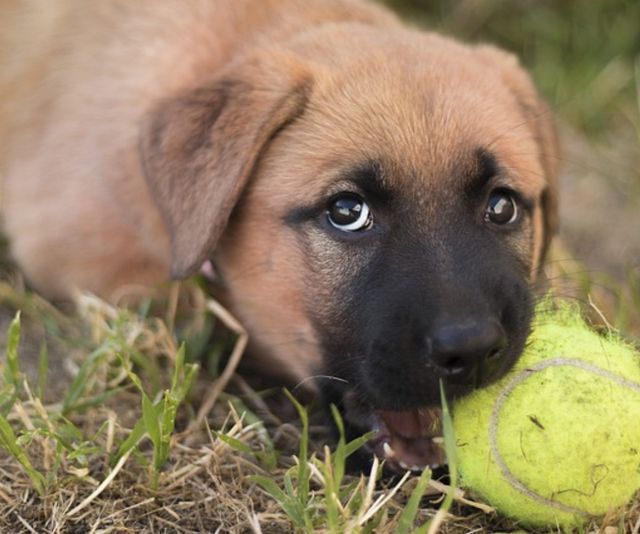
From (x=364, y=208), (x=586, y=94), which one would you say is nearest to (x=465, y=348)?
(x=364, y=208)

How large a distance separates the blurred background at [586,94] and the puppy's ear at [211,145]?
1543 mm

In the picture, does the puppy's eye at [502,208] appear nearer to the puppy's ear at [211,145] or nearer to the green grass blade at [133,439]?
the puppy's ear at [211,145]

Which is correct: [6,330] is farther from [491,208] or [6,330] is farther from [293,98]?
[491,208]

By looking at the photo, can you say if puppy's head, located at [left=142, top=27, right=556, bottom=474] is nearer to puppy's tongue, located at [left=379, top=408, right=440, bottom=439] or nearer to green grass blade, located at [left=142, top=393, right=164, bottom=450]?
puppy's tongue, located at [left=379, top=408, right=440, bottom=439]

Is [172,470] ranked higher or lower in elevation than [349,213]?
lower

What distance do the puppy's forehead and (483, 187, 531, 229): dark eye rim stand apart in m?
0.04

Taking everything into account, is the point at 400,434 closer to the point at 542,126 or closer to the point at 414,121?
the point at 414,121

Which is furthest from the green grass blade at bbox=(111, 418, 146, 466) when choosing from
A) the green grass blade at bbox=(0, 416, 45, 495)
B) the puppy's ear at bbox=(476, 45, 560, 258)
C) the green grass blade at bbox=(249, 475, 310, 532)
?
the puppy's ear at bbox=(476, 45, 560, 258)

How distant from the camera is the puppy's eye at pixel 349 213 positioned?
298cm

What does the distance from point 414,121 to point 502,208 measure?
1.32ft

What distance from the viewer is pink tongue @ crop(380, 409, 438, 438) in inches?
115

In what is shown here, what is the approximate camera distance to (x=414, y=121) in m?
3.04

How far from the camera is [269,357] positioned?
3479mm

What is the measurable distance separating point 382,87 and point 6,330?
1.78 meters
